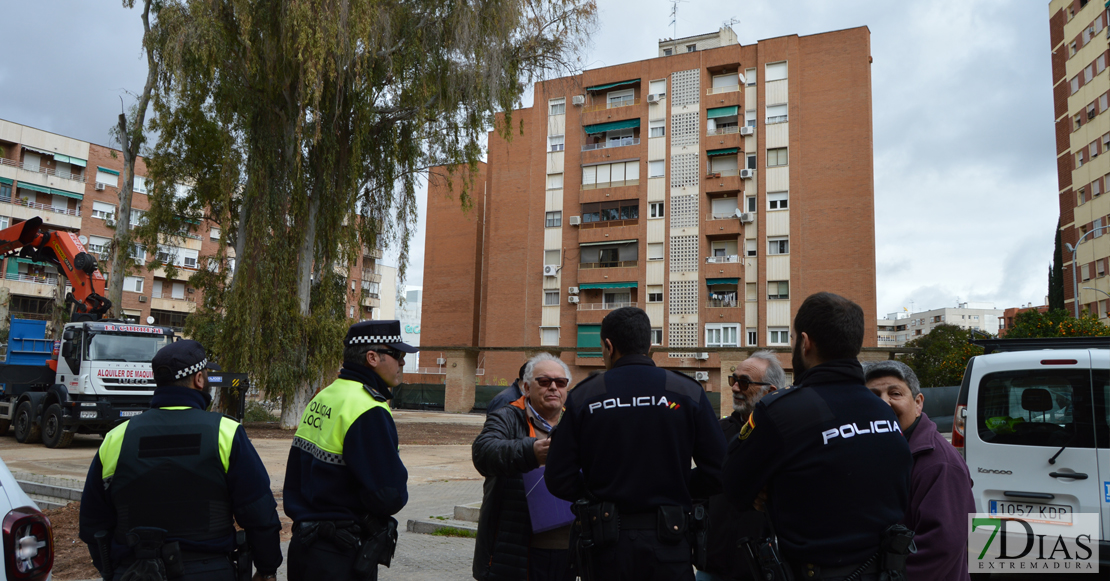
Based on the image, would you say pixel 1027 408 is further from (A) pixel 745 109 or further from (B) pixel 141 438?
(A) pixel 745 109

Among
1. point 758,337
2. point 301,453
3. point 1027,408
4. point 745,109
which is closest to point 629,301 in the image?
point 758,337

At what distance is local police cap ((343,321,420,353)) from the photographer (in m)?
3.61

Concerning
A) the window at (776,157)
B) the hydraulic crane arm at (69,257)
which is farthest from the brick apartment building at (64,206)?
the hydraulic crane arm at (69,257)

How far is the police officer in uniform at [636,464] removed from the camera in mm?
3057

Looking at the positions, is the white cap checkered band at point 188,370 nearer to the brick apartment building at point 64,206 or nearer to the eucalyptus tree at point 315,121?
the eucalyptus tree at point 315,121

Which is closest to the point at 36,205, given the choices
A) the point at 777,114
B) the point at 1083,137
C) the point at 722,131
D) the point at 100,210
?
the point at 100,210

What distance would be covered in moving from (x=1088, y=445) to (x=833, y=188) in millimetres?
39673

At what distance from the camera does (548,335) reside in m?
50.3

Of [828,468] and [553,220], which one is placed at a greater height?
[553,220]

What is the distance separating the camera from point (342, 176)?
21.8 m

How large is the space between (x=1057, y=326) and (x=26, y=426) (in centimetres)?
3132

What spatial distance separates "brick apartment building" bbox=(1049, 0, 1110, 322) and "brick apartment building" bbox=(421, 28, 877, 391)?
47.2 ft

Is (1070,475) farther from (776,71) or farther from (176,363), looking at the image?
(776,71)

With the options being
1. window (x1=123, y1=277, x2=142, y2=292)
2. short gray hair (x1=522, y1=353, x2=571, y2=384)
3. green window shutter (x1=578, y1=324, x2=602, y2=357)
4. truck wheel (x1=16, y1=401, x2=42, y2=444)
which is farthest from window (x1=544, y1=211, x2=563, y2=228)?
short gray hair (x1=522, y1=353, x2=571, y2=384)
